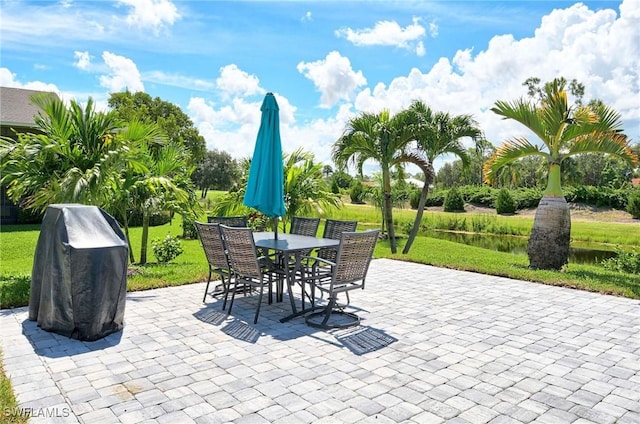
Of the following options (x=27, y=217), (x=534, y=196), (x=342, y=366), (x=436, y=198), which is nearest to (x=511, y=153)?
Result: (x=342, y=366)

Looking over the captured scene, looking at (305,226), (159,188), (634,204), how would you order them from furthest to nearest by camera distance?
(634,204) → (159,188) → (305,226)

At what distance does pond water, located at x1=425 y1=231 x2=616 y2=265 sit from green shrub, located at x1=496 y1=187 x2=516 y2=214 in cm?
891

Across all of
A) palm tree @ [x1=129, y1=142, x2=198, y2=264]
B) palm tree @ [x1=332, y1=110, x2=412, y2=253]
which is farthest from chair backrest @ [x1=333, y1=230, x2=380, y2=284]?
palm tree @ [x1=332, y1=110, x2=412, y2=253]

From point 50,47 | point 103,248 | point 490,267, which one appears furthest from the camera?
point 50,47

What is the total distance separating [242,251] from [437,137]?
28.9 feet

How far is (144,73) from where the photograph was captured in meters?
12.5

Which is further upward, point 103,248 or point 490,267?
point 103,248

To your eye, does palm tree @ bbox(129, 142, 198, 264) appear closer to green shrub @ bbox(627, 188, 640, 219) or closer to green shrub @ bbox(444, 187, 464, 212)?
green shrub @ bbox(627, 188, 640, 219)

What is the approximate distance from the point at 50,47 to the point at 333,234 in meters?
8.64

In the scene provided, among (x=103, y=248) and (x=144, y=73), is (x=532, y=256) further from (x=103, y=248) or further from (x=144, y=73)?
(x=144, y=73)

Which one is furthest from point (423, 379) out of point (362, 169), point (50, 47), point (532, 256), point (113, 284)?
point (50, 47)

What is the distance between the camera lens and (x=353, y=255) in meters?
4.57

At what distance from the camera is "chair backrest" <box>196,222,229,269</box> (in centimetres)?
516

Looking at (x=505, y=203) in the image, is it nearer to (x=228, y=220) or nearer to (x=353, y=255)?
(x=228, y=220)
